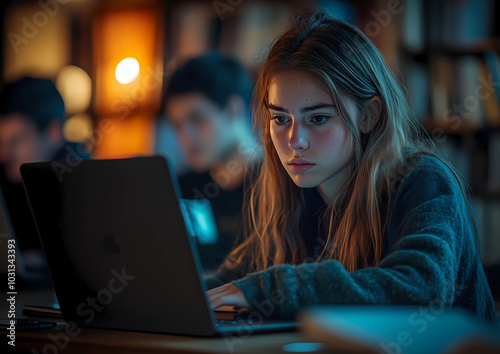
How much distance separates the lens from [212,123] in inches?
123

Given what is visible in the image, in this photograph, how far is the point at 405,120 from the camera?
4.11 feet

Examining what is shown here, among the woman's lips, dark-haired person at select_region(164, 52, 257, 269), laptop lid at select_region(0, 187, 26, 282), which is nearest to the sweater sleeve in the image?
the woman's lips

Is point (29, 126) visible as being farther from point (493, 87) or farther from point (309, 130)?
point (309, 130)

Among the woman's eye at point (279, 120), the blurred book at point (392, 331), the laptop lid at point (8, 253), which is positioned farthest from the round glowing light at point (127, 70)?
the blurred book at point (392, 331)

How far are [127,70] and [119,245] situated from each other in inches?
104

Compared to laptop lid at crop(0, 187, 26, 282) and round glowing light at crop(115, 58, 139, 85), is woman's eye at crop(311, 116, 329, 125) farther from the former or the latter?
round glowing light at crop(115, 58, 139, 85)

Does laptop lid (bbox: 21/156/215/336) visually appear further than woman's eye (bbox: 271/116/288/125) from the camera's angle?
No

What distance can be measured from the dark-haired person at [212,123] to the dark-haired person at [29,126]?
22.0 inches

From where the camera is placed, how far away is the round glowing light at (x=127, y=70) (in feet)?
10.9

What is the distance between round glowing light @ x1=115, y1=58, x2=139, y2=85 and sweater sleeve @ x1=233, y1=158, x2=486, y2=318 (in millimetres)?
2594

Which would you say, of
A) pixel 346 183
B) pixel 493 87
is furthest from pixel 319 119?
pixel 493 87

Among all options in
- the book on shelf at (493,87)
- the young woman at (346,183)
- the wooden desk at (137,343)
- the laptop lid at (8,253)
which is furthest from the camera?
the book on shelf at (493,87)

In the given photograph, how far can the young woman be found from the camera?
3.03ft

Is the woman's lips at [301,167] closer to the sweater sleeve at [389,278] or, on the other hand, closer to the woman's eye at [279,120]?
the woman's eye at [279,120]
